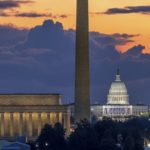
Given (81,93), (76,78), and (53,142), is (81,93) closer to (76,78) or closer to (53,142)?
(76,78)

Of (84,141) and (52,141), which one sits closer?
(84,141)

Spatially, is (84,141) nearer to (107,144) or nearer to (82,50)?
(107,144)

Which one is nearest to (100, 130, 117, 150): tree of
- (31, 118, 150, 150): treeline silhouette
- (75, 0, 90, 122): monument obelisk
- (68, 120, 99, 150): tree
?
(31, 118, 150, 150): treeline silhouette

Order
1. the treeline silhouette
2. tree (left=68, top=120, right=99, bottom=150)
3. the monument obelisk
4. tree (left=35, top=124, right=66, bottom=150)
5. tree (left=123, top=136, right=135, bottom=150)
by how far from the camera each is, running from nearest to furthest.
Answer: tree (left=123, top=136, right=135, bottom=150) < the treeline silhouette < tree (left=68, top=120, right=99, bottom=150) < tree (left=35, top=124, right=66, bottom=150) < the monument obelisk

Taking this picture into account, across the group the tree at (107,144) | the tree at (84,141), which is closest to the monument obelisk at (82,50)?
the tree at (84,141)

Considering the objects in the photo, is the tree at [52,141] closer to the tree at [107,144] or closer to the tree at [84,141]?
the tree at [84,141]

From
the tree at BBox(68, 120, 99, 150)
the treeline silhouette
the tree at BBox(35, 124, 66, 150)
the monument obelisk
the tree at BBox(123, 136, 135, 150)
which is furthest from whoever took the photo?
the monument obelisk

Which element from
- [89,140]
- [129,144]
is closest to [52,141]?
[89,140]

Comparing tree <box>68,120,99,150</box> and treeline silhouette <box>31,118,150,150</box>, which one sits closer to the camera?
treeline silhouette <box>31,118,150,150</box>

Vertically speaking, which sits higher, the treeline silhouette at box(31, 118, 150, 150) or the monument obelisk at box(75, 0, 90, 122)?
the monument obelisk at box(75, 0, 90, 122)

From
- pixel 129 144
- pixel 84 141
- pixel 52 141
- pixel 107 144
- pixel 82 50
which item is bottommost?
pixel 107 144

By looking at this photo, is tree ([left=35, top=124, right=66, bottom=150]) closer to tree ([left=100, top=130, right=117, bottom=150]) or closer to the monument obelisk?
tree ([left=100, top=130, right=117, bottom=150])

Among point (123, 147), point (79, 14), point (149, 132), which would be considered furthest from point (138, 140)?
point (149, 132)

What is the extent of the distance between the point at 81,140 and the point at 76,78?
18525mm
